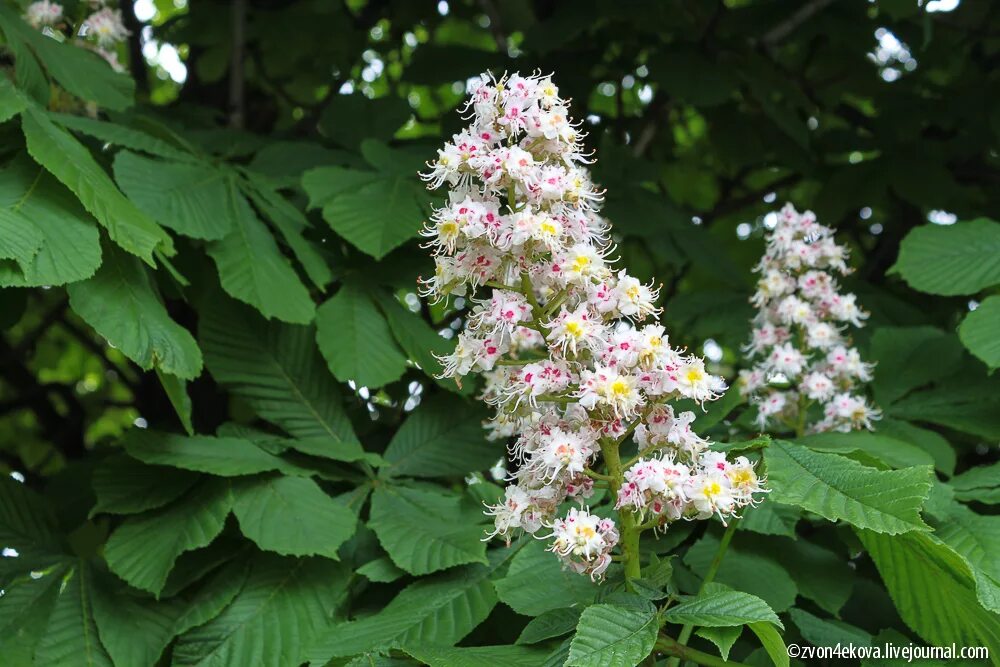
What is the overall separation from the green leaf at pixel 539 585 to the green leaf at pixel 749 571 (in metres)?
0.34

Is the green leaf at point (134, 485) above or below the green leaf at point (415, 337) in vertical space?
below

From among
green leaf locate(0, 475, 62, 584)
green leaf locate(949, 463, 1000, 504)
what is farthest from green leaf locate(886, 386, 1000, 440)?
green leaf locate(0, 475, 62, 584)

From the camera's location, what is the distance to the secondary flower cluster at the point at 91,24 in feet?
9.44

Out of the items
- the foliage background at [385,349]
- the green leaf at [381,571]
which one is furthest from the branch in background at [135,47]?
the green leaf at [381,571]

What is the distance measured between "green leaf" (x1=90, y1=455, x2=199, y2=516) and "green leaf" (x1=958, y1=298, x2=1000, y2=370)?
1760 millimetres

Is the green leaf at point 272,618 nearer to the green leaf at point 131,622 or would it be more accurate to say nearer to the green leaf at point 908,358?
the green leaf at point 131,622

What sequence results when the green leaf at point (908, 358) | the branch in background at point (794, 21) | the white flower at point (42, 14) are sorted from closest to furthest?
the green leaf at point (908, 358), the white flower at point (42, 14), the branch in background at point (794, 21)

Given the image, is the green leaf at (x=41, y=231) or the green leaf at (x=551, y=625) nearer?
the green leaf at (x=551, y=625)

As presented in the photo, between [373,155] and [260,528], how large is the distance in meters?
1.13

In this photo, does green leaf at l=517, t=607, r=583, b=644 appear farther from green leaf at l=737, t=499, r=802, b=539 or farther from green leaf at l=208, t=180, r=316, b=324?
green leaf at l=208, t=180, r=316, b=324

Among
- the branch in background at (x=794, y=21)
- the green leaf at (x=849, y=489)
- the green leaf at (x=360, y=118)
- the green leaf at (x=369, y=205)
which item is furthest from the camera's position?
the branch in background at (x=794, y=21)

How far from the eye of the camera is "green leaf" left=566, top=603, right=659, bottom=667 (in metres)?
1.44

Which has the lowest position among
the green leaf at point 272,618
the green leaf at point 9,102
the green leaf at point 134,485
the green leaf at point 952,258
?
the green leaf at point 272,618

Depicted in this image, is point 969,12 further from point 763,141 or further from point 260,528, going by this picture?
point 260,528
